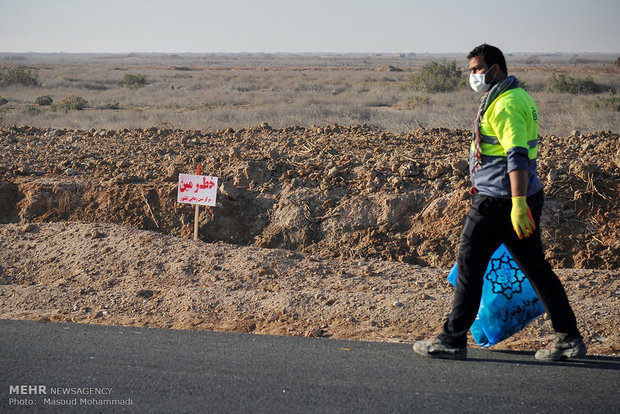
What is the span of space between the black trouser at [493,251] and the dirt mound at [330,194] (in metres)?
2.82

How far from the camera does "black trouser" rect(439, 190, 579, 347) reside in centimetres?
420

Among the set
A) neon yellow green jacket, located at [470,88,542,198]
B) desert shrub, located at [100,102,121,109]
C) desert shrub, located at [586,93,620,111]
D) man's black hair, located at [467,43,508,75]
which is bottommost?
desert shrub, located at [100,102,121,109]

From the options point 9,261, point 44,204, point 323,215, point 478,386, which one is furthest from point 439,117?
point 478,386

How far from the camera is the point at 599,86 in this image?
32.3 m

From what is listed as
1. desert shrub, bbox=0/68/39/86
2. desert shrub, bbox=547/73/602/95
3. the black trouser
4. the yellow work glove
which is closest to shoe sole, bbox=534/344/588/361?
the black trouser

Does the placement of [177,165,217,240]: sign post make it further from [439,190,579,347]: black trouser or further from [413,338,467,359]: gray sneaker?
[439,190,579,347]: black trouser

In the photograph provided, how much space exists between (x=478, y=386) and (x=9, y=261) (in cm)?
543

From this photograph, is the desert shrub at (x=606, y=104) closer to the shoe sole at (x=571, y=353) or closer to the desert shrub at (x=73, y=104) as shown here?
the shoe sole at (x=571, y=353)

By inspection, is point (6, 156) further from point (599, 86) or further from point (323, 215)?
point (599, 86)

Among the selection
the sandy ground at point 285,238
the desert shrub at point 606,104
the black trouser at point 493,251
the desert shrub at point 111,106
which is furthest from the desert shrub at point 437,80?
the black trouser at point 493,251

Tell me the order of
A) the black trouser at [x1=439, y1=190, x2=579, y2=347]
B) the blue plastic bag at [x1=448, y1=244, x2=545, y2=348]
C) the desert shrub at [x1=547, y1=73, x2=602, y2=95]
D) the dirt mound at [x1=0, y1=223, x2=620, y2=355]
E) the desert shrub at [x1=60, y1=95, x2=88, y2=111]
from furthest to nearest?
1. the desert shrub at [x1=547, y1=73, x2=602, y2=95]
2. the desert shrub at [x1=60, y1=95, x2=88, y2=111]
3. the dirt mound at [x1=0, y1=223, x2=620, y2=355]
4. the blue plastic bag at [x1=448, y1=244, x2=545, y2=348]
5. the black trouser at [x1=439, y1=190, x2=579, y2=347]

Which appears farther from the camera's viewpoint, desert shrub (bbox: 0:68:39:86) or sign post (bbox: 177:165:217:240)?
desert shrub (bbox: 0:68:39:86)

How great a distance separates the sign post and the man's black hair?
145 inches

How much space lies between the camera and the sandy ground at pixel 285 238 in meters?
5.70
